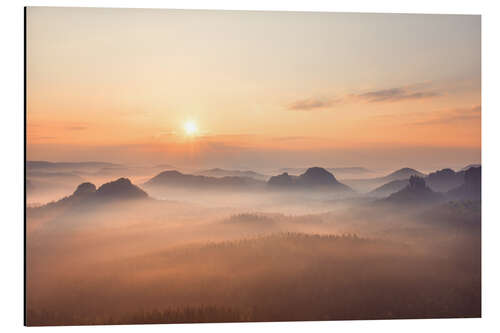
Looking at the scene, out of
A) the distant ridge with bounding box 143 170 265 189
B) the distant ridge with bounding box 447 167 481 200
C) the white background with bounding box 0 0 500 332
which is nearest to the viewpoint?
the white background with bounding box 0 0 500 332

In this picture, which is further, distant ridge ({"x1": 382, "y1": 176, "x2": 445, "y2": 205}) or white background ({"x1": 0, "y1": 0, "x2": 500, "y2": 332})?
distant ridge ({"x1": 382, "y1": 176, "x2": 445, "y2": 205})

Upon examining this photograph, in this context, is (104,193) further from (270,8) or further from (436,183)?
(436,183)

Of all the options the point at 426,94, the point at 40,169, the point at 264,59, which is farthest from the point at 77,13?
the point at 426,94

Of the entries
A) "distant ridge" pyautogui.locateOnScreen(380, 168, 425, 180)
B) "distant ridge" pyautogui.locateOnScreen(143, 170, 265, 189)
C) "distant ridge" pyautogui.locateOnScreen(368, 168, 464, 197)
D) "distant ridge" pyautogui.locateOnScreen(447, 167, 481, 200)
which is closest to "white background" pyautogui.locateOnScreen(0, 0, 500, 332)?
"distant ridge" pyautogui.locateOnScreen(447, 167, 481, 200)

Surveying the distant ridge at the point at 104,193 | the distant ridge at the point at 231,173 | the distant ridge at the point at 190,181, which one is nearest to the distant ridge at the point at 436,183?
the distant ridge at the point at 231,173

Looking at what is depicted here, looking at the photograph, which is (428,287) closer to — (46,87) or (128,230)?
(128,230)

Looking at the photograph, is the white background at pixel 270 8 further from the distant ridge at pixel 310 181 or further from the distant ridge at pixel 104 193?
the distant ridge at pixel 310 181

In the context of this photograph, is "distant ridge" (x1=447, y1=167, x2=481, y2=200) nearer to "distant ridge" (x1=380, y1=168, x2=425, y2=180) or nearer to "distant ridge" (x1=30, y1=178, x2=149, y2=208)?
"distant ridge" (x1=380, y1=168, x2=425, y2=180)

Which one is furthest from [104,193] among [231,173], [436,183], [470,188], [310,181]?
[470,188]

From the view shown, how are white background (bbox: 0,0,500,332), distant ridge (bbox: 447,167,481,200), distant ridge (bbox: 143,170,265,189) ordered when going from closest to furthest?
1. white background (bbox: 0,0,500,332)
2. distant ridge (bbox: 143,170,265,189)
3. distant ridge (bbox: 447,167,481,200)
